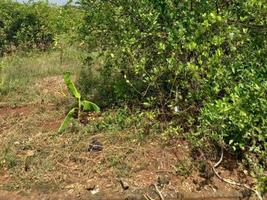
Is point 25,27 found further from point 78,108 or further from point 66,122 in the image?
point 66,122

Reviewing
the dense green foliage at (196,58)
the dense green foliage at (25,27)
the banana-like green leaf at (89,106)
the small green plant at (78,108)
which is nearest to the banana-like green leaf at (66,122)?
the small green plant at (78,108)

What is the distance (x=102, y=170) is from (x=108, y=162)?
14cm

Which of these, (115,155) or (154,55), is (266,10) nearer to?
(154,55)

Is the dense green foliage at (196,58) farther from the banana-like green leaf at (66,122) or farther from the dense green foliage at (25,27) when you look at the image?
the dense green foliage at (25,27)

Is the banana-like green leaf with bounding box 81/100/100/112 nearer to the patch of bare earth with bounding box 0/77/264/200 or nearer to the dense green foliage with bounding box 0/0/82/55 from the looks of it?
the patch of bare earth with bounding box 0/77/264/200

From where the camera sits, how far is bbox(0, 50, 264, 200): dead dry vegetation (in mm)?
5465

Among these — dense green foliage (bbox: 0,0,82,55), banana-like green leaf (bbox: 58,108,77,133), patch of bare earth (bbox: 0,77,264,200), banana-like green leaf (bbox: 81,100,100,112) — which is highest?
dense green foliage (bbox: 0,0,82,55)

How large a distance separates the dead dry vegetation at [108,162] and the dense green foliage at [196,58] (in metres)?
0.34

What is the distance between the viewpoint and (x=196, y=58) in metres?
6.01

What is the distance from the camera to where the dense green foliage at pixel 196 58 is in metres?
5.27

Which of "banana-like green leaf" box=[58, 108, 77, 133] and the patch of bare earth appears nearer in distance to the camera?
the patch of bare earth

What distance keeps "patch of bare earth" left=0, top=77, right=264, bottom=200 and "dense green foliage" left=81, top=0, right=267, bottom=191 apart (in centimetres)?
47

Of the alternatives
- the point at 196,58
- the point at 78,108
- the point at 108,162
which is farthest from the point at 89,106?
the point at 196,58

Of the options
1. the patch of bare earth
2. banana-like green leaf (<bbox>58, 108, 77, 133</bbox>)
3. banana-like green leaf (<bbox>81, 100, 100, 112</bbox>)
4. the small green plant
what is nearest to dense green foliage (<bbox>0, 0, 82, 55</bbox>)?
the small green plant
